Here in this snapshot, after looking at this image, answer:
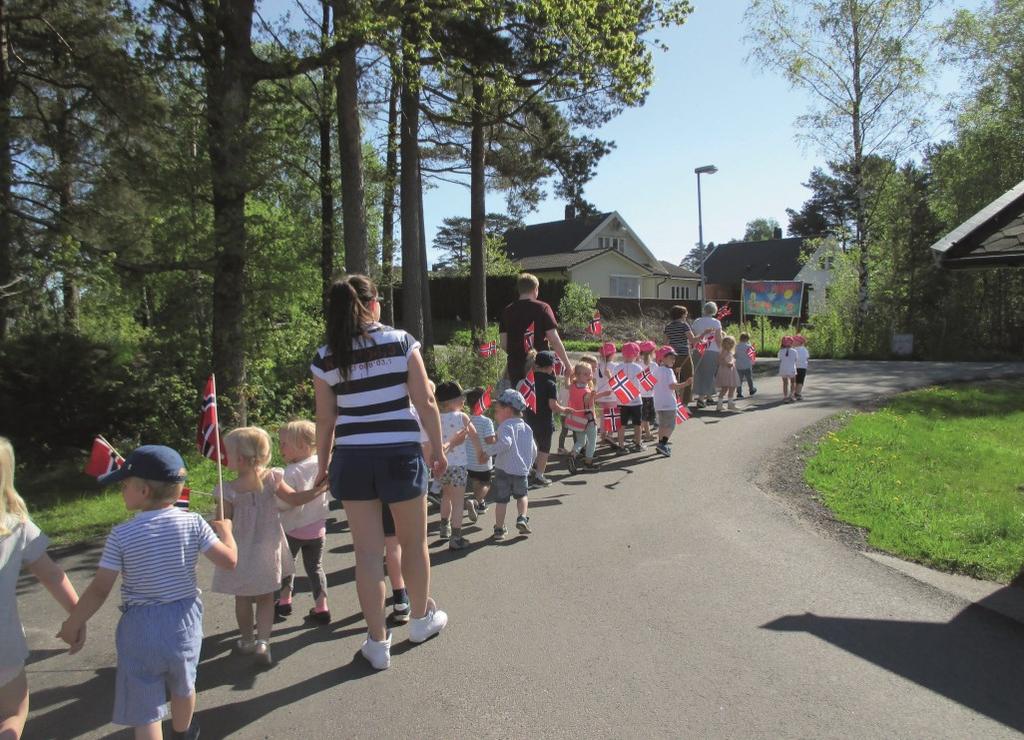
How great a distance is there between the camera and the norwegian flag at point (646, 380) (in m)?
9.61

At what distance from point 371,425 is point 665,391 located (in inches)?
256

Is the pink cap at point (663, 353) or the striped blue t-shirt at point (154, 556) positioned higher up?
the pink cap at point (663, 353)

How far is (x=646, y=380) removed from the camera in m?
9.73

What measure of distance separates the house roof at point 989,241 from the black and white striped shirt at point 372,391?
4.24 m

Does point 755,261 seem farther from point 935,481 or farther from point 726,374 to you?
point 935,481

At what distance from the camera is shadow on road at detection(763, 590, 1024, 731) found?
3.52 metres

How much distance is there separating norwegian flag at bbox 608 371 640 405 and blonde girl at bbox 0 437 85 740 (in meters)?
7.26

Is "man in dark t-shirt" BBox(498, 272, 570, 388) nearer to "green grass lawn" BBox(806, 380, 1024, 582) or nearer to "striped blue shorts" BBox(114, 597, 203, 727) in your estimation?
"green grass lawn" BBox(806, 380, 1024, 582)

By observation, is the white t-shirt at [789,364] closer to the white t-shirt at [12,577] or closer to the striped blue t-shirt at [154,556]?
the striped blue t-shirt at [154,556]

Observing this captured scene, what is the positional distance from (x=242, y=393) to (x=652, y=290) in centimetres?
4822

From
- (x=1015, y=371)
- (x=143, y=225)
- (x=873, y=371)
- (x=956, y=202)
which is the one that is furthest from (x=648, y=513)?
(x=956, y=202)

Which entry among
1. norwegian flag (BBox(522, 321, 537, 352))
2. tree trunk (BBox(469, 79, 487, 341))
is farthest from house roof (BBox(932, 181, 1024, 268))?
tree trunk (BBox(469, 79, 487, 341))

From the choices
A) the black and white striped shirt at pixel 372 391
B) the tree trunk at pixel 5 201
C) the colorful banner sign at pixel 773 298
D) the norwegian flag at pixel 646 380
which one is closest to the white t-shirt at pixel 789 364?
the norwegian flag at pixel 646 380

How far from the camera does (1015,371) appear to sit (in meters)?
18.1
